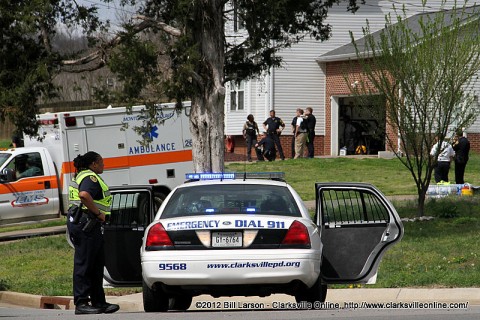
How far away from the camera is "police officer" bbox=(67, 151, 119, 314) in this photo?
33.4 ft

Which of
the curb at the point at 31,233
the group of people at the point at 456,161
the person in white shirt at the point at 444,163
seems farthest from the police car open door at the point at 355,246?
the group of people at the point at 456,161

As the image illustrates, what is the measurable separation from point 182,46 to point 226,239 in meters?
9.16

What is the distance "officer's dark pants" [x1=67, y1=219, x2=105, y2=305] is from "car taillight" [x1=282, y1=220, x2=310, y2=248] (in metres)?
2.11

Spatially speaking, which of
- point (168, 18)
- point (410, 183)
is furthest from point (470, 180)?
point (168, 18)

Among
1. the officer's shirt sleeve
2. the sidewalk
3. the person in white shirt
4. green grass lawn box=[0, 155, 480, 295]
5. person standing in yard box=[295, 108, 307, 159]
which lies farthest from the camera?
person standing in yard box=[295, 108, 307, 159]

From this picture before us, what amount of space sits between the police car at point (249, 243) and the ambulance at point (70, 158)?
9.46 m

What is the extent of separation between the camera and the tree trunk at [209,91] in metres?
18.5

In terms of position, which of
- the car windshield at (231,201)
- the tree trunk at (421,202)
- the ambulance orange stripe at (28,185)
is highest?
the car windshield at (231,201)

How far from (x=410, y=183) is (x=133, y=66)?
12104mm

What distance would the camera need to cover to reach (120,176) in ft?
70.6

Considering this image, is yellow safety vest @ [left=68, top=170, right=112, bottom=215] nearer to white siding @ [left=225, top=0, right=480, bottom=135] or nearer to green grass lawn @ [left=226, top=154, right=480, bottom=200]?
green grass lawn @ [left=226, top=154, right=480, bottom=200]

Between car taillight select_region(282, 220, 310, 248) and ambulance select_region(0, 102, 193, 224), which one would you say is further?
ambulance select_region(0, 102, 193, 224)

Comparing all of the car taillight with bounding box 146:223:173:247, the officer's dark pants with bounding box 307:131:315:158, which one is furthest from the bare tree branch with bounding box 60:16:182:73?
the officer's dark pants with bounding box 307:131:315:158

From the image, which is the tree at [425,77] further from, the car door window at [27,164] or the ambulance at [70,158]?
the car door window at [27,164]
